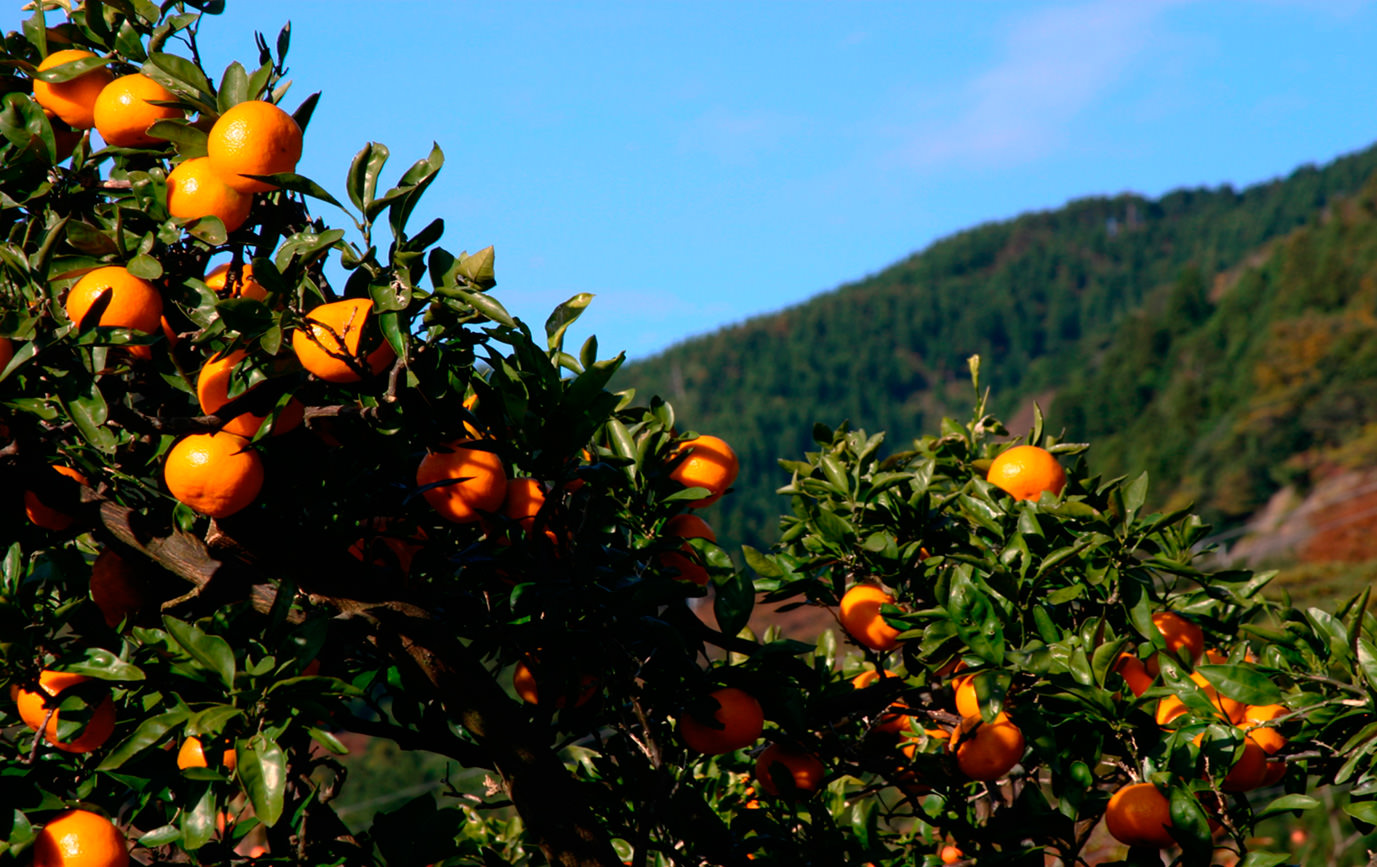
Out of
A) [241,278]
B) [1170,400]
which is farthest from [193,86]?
[1170,400]

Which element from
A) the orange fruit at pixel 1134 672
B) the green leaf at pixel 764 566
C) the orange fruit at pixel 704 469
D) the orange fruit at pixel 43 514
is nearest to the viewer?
the orange fruit at pixel 43 514

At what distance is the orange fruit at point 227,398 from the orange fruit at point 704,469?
793 millimetres

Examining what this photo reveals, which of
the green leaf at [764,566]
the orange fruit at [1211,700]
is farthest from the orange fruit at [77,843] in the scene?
the orange fruit at [1211,700]

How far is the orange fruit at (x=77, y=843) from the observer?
54.1 inches

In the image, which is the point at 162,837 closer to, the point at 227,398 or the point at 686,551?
the point at 227,398

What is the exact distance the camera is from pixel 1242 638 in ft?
7.23

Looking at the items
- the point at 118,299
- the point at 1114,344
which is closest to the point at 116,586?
the point at 118,299

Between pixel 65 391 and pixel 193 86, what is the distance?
1.50 feet

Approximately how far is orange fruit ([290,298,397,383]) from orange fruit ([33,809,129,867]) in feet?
2.13

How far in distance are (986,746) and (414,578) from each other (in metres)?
1.03

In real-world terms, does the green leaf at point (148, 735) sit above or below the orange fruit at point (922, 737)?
above

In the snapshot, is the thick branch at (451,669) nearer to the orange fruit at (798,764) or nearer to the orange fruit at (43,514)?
the orange fruit at (43,514)

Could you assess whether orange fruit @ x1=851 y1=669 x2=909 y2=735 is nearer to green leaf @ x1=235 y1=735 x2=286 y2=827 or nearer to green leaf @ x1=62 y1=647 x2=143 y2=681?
green leaf @ x1=235 y1=735 x2=286 y2=827

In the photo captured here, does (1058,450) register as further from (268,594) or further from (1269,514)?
(1269,514)
